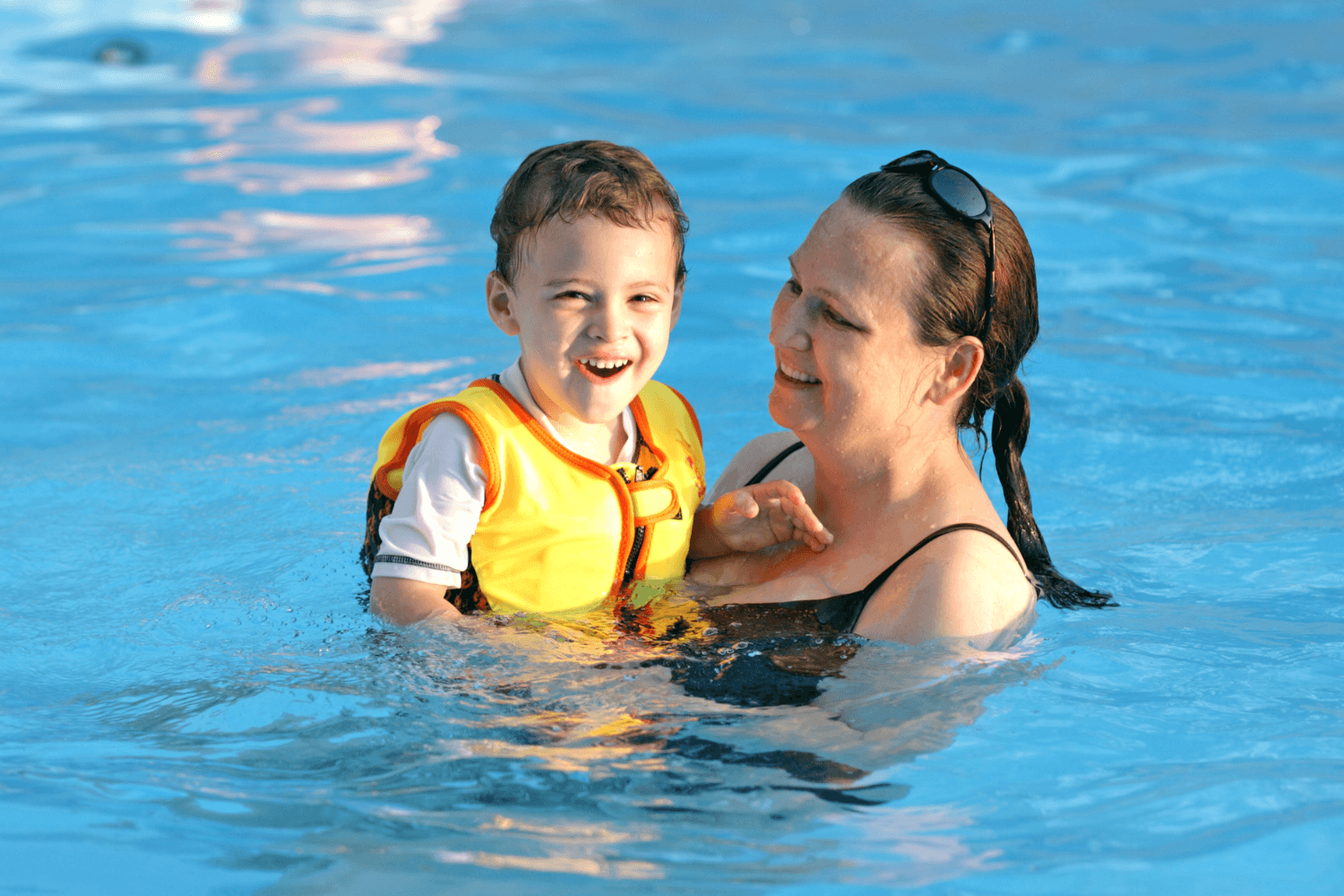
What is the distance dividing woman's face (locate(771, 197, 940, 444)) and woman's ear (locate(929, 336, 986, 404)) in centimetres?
3

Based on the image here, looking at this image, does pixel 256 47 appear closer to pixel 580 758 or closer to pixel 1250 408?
pixel 1250 408

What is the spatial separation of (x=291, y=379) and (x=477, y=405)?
3.59 meters

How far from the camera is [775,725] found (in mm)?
3285

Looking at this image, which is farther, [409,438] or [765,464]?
[765,464]

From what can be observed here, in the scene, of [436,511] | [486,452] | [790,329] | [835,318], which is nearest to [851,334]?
[835,318]

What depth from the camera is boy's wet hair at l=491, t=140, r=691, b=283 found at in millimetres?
3336

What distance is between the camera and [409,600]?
3.34 m

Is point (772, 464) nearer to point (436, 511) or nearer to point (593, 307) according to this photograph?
point (593, 307)

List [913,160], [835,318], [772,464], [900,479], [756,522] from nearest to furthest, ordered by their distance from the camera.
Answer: [835,318] → [913,160] → [900,479] → [756,522] → [772,464]

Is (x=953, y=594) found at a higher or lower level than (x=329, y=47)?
lower

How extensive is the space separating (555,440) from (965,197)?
46.8 inches

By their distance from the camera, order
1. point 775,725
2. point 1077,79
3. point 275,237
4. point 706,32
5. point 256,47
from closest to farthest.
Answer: point 775,725 < point 275,237 < point 1077,79 < point 256,47 < point 706,32

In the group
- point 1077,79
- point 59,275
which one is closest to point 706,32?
point 1077,79

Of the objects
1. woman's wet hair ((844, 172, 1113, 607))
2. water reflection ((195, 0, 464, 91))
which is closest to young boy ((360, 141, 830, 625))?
woman's wet hair ((844, 172, 1113, 607))
